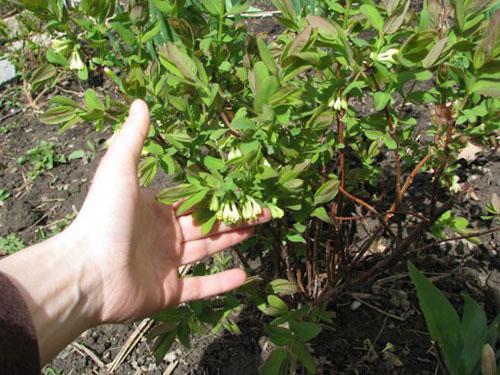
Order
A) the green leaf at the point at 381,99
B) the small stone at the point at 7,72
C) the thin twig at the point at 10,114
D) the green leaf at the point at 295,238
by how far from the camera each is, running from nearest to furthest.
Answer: the green leaf at the point at 381,99 → the green leaf at the point at 295,238 → the thin twig at the point at 10,114 → the small stone at the point at 7,72

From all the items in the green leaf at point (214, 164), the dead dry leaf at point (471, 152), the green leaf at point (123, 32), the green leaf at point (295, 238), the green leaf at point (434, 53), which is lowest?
the dead dry leaf at point (471, 152)

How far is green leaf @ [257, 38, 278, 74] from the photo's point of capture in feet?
3.34

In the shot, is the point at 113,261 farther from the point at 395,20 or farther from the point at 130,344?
the point at 395,20

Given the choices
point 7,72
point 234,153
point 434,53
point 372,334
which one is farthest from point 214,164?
point 7,72

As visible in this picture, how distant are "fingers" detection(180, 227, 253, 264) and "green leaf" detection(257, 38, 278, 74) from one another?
568mm

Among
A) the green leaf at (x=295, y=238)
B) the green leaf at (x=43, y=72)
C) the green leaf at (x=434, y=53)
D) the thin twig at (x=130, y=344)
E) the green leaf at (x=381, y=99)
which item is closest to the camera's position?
the green leaf at (x=434, y=53)

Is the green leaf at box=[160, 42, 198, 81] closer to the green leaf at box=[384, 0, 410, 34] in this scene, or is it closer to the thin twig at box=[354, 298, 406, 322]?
the green leaf at box=[384, 0, 410, 34]

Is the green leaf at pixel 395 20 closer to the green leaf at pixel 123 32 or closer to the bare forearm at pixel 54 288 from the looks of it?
the green leaf at pixel 123 32

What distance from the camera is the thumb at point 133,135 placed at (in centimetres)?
112

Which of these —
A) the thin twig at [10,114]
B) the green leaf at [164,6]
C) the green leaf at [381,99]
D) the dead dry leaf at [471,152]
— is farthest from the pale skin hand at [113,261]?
the thin twig at [10,114]

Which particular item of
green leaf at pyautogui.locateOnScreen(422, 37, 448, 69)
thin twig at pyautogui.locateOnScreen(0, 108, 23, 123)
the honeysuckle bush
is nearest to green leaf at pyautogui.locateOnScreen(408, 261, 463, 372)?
the honeysuckle bush

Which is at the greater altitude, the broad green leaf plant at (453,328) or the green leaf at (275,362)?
the broad green leaf plant at (453,328)

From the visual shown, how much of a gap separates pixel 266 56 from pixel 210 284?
0.77 metres

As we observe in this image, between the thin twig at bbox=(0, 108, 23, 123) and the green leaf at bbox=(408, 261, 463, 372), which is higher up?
the green leaf at bbox=(408, 261, 463, 372)
